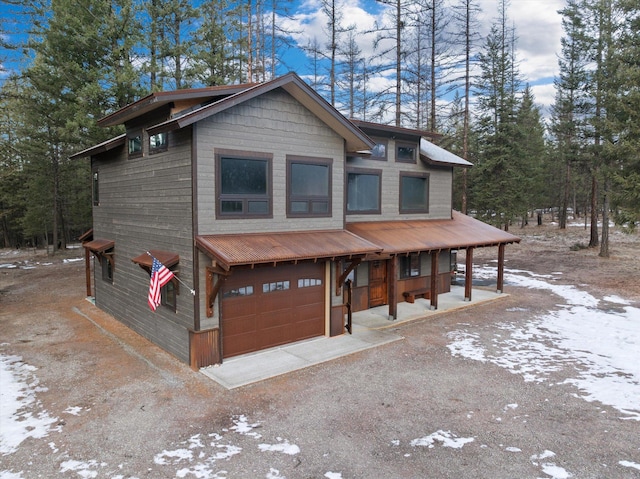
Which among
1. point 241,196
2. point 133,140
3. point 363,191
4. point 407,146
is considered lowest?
point 241,196

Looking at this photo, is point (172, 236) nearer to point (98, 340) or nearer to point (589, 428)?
point (98, 340)

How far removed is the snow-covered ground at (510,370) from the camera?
5660 millimetres

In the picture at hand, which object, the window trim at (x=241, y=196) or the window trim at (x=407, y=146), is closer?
the window trim at (x=241, y=196)

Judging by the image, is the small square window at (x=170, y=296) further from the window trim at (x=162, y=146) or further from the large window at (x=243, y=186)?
the window trim at (x=162, y=146)

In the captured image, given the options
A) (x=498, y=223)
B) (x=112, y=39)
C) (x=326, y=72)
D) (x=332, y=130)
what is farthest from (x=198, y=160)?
(x=498, y=223)

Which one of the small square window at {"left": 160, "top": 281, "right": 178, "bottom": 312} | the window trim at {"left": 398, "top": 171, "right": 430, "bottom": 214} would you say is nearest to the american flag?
the small square window at {"left": 160, "top": 281, "right": 178, "bottom": 312}

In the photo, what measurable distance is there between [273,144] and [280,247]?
2.66 m

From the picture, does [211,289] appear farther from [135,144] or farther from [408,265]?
[408,265]

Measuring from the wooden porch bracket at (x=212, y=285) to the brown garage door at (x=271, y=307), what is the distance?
1.34 feet

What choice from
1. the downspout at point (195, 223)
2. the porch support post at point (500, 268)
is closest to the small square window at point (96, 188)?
the downspout at point (195, 223)

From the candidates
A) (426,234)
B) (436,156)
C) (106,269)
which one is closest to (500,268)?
(426,234)

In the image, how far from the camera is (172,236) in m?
9.77

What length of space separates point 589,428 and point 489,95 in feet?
94.7

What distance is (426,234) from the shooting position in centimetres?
1447
